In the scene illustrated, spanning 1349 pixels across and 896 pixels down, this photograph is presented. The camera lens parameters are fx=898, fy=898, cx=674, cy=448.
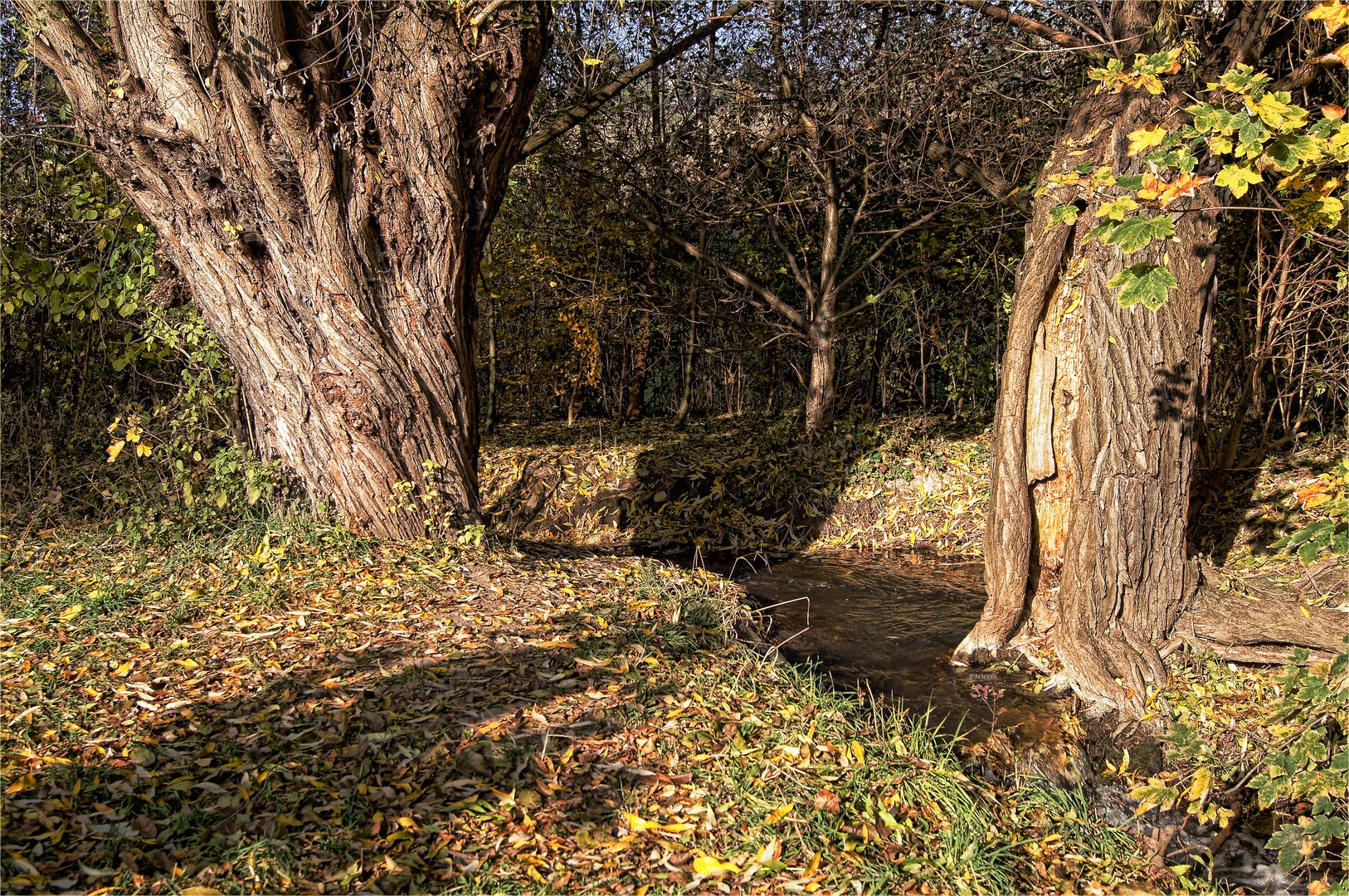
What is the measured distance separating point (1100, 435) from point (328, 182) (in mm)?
4355

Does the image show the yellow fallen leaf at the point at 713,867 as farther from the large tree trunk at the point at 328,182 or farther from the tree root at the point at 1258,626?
the tree root at the point at 1258,626

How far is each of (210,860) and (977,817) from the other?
8.35 feet

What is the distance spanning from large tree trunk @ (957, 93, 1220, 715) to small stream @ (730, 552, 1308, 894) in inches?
18.8

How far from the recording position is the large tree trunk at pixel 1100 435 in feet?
15.6

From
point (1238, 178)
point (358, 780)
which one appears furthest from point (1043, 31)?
point (358, 780)

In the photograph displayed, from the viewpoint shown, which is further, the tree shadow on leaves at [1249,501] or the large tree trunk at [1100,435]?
the tree shadow on leaves at [1249,501]

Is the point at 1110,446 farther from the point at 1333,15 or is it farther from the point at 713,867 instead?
the point at 713,867

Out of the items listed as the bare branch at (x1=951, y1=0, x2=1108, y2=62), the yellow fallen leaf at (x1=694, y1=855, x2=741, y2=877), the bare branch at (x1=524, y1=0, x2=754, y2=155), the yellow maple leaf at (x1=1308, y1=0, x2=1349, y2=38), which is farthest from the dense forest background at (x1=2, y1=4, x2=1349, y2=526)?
the yellow fallen leaf at (x1=694, y1=855, x2=741, y2=877)

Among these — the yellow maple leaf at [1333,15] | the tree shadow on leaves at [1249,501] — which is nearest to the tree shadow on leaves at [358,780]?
the yellow maple leaf at [1333,15]

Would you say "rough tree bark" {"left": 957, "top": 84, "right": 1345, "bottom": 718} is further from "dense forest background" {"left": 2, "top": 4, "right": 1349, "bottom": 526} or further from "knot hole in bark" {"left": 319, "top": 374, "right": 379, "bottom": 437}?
"knot hole in bark" {"left": 319, "top": 374, "right": 379, "bottom": 437}

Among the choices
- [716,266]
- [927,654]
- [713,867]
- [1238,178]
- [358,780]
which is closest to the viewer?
[1238,178]

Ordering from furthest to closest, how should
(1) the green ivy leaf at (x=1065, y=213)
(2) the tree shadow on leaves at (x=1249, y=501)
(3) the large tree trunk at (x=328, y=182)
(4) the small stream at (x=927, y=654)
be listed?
(2) the tree shadow on leaves at (x=1249, y=501) → (3) the large tree trunk at (x=328, y=182) → (4) the small stream at (x=927, y=654) → (1) the green ivy leaf at (x=1065, y=213)

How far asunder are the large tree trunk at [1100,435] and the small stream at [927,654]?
478 mm

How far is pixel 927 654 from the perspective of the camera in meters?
5.40
